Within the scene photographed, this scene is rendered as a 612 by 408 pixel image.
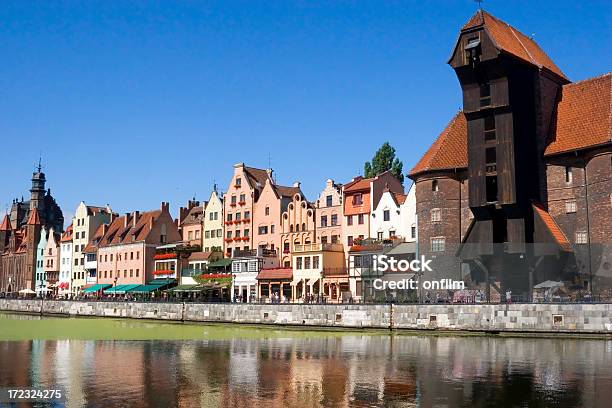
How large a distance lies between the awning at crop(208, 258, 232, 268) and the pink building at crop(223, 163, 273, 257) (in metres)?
2.32

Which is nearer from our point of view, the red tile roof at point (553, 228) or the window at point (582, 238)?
the red tile roof at point (553, 228)

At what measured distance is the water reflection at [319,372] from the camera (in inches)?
1051

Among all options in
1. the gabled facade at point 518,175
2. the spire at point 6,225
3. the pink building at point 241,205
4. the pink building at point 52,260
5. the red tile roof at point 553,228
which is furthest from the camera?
the spire at point 6,225

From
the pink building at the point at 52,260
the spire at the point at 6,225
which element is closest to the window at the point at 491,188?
the pink building at the point at 52,260

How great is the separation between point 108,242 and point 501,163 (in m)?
75.8

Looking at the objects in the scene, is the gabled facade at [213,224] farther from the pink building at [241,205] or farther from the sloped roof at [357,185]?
the sloped roof at [357,185]

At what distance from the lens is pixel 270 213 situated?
90938 millimetres

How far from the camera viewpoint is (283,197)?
90.3 m

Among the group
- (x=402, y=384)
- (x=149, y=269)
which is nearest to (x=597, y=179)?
(x=402, y=384)

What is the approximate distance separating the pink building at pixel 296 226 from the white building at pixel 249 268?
6.17 ft

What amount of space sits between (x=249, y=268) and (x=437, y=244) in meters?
28.6

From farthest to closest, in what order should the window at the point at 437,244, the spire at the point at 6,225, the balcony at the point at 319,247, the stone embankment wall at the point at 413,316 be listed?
the spire at the point at 6,225 → the balcony at the point at 319,247 → the window at the point at 437,244 → the stone embankment wall at the point at 413,316

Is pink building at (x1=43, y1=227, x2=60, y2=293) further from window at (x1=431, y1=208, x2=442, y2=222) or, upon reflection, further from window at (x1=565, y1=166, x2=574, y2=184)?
window at (x1=565, y1=166, x2=574, y2=184)

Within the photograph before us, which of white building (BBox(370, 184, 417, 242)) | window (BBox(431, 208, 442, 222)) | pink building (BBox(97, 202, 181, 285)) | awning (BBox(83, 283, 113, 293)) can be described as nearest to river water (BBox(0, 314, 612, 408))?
window (BBox(431, 208, 442, 222))
